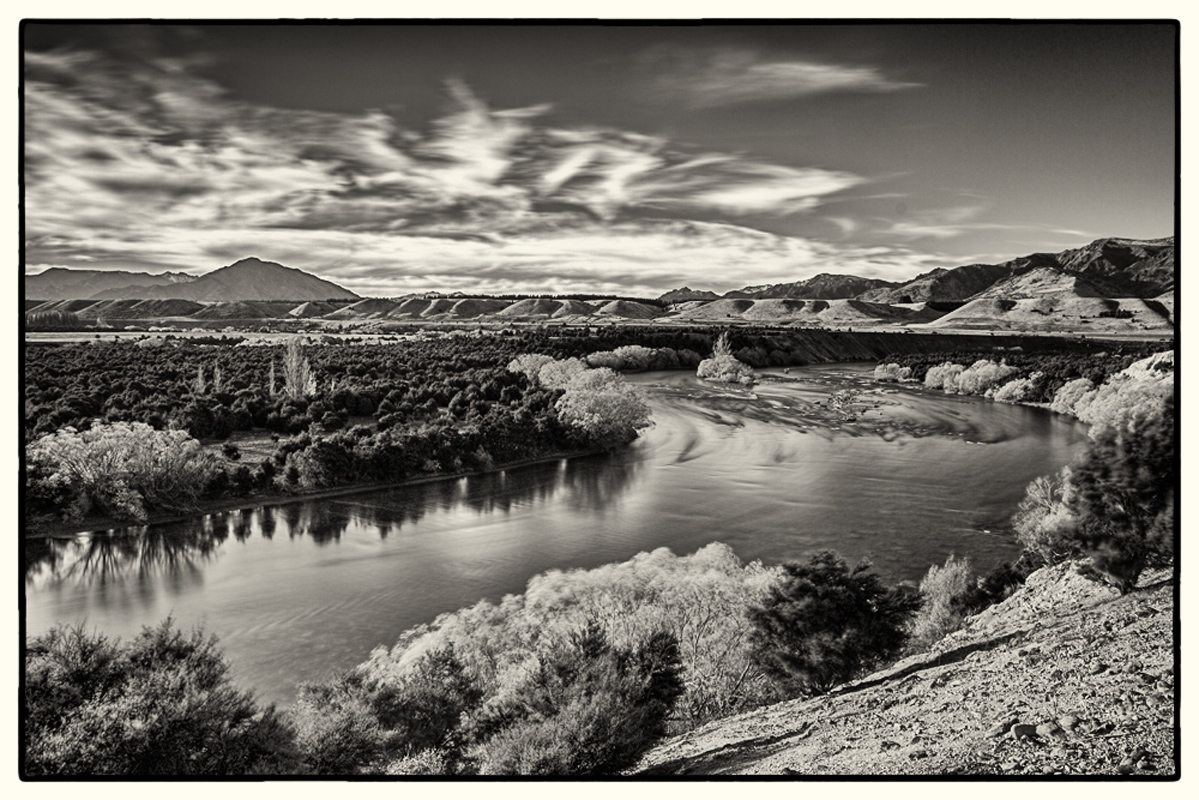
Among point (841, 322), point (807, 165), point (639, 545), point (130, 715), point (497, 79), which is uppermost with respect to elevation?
point (497, 79)

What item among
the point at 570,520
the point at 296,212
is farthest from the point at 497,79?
the point at 570,520

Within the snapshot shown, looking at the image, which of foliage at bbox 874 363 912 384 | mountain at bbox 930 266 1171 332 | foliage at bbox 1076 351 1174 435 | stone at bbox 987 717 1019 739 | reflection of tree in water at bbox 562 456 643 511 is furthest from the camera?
foliage at bbox 874 363 912 384

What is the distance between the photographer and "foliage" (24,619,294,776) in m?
3.49

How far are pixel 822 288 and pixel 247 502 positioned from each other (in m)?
3.68

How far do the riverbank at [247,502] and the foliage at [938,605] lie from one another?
2005 mm

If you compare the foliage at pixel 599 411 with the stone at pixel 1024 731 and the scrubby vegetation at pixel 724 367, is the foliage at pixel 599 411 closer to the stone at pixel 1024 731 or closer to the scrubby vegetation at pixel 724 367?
the scrubby vegetation at pixel 724 367

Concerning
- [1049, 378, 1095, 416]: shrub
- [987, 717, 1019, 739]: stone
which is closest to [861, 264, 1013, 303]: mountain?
[1049, 378, 1095, 416]: shrub

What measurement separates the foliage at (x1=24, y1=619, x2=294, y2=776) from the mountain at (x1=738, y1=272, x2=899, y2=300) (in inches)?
141

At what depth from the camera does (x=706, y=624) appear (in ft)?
12.9

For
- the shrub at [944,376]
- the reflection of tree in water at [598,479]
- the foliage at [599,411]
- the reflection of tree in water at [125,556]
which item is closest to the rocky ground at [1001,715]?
the reflection of tree in water at [598,479]

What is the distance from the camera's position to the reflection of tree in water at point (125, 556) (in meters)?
3.78

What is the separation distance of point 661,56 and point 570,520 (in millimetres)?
2629

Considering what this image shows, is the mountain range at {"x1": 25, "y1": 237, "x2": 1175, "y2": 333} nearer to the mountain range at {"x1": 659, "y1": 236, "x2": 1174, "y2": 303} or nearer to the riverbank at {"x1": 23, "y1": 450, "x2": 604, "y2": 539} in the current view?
the mountain range at {"x1": 659, "y1": 236, "x2": 1174, "y2": 303}

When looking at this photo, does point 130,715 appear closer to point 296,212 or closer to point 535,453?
point 535,453
